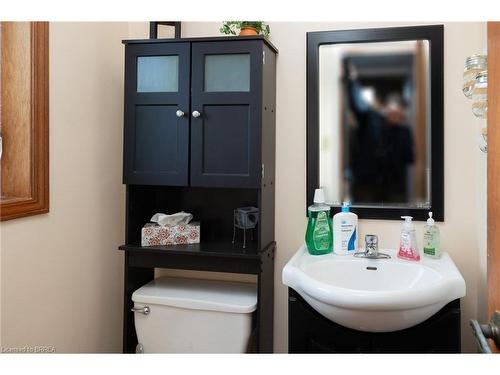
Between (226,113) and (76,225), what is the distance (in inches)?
30.5

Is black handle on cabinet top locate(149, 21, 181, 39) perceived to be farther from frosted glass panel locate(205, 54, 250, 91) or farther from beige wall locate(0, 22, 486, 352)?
frosted glass panel locate(205, 54, 250, 91)

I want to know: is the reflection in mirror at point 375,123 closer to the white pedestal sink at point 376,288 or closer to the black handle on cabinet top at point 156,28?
the white pedestal sink at point 376,288

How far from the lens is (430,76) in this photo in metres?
1.64

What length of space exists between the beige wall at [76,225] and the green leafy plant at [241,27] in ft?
1.75

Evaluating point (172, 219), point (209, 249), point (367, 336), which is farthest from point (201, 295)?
point (367, 336)

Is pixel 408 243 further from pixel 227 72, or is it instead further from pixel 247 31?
pixel 247 31

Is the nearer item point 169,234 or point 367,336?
point 367,336

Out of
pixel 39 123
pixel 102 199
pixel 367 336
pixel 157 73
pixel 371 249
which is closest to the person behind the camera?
A: pixel 367 336

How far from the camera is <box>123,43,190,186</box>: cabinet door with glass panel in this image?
65.1 inches

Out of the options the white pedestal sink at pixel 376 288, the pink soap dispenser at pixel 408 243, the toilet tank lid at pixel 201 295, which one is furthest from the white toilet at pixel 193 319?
the pink soap dispenser at pixel 408 243

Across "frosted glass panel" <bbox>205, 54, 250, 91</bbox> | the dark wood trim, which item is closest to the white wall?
"frosted glass panel" <bbox>205, 54, 250, 91</bbox>

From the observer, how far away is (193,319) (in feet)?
5.42
